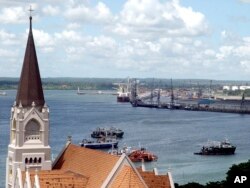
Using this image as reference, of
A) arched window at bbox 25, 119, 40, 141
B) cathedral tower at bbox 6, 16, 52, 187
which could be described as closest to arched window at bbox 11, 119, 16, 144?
cathedral tower at bbox 6, 16, 52, 187

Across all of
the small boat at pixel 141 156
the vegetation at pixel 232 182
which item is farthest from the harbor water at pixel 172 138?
the vegetation at pixel 232 182

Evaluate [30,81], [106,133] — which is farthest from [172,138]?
[30,81]

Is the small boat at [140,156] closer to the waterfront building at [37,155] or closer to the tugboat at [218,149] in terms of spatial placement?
the tugboat at [218,149]

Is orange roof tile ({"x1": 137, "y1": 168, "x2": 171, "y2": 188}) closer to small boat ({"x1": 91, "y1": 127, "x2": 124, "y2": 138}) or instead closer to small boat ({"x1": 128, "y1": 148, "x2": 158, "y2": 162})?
small boat ({"x1": 128, "y1": 148, "x2": 158, "y2": 162})

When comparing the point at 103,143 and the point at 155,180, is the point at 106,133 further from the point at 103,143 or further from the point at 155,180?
the point at 155,180

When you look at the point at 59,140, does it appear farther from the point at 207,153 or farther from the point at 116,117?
the point at 116,117
